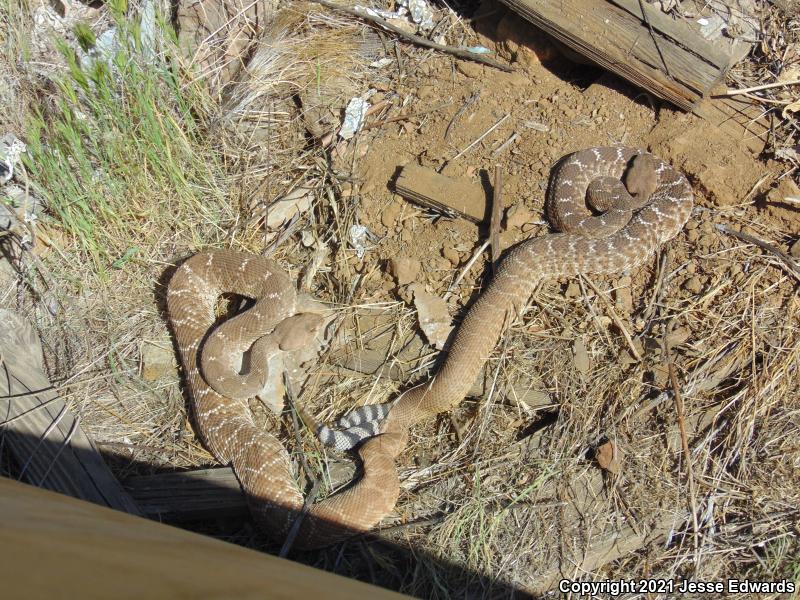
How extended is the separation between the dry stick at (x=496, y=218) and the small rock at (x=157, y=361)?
236cm

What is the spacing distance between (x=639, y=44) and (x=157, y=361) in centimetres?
391

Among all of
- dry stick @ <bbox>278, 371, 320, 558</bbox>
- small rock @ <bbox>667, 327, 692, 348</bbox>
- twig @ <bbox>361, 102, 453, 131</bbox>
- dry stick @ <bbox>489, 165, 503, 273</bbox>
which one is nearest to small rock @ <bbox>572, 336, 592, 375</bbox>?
small rock @ <bbox>667, 327, 692, 348</bbox>

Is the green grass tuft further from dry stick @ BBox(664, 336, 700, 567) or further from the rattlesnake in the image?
dry stick @ BBox(664, 336, 700, 567)

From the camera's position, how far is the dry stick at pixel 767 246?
143 inches

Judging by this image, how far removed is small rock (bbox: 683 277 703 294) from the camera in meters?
3.82

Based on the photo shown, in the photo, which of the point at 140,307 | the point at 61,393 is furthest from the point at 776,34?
the point at 61,393

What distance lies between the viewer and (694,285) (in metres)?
3.82

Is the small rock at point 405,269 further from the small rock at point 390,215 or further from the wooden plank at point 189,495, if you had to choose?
the wooden plank at point 189,495

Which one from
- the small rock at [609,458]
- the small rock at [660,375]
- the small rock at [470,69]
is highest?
the small rock at [470,69]

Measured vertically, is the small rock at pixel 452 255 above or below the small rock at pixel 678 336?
above

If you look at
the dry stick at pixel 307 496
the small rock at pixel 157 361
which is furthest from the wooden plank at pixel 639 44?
the small rock at pixel 157 361

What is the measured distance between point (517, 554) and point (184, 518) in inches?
77.6

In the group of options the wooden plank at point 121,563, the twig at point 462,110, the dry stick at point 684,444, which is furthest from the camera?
the twig at point 462,110

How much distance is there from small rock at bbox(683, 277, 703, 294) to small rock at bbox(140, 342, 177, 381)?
345 centimetres
